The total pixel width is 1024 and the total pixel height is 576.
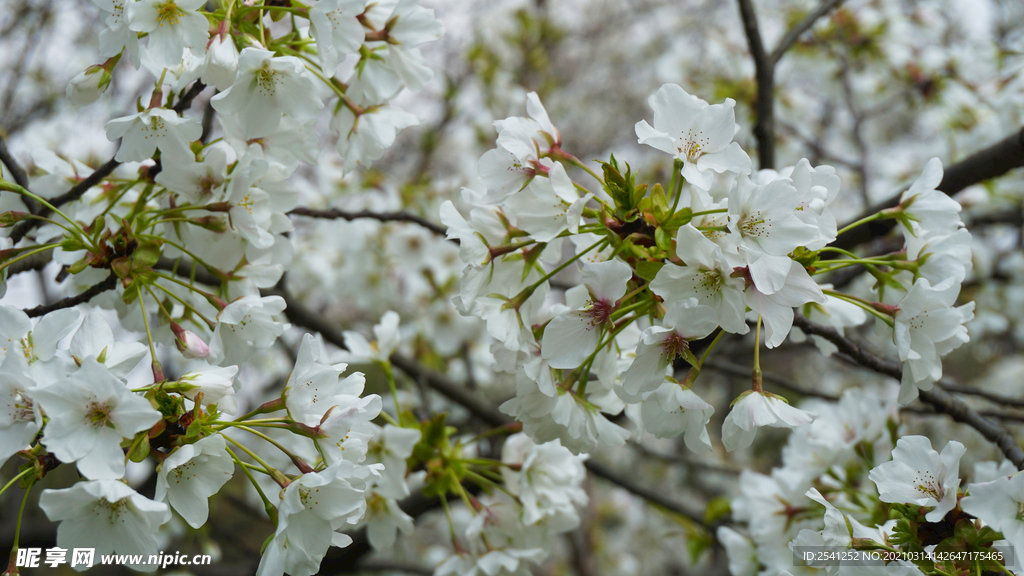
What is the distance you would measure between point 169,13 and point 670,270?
1075 millimetres

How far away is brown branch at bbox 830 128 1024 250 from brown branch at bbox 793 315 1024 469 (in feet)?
1.22

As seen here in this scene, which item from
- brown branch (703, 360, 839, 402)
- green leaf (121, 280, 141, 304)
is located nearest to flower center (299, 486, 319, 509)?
green leaf (121, 280, 141, 304)

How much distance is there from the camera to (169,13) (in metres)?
1.23

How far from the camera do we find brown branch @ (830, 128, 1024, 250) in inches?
66.7

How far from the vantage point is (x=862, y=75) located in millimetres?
3875

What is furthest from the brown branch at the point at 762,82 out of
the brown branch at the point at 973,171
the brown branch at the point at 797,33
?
the brown branch at the point at 973,171

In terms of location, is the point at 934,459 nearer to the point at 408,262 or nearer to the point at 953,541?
the point at 953,541

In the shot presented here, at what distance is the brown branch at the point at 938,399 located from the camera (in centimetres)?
142

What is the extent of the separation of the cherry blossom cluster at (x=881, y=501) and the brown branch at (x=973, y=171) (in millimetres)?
502

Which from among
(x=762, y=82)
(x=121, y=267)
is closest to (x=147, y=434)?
(x=121, y=267)

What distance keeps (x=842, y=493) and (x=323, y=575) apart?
1.91 m

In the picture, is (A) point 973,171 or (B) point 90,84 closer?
(B) point 90,84

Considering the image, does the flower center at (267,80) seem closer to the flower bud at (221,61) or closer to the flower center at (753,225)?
the flower bud at (221,61)

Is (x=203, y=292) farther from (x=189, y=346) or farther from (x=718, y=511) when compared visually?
(x=718, y=511)
